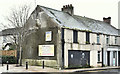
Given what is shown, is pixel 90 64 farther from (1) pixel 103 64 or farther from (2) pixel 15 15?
(2) pixel 15 15

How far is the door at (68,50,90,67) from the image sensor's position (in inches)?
1153

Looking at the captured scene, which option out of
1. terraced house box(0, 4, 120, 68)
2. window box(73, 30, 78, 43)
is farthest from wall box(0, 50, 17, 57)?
window box(73, 30, 78, 43)

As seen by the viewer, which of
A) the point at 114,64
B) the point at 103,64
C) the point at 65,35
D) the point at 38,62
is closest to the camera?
the point at 65,35

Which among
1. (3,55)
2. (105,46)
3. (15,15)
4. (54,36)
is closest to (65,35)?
(54,36)

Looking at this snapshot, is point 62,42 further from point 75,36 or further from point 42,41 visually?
point 42,41

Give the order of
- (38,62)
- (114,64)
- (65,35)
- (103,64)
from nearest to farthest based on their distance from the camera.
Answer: (65,35), (38,62), (103,64), (114,64)

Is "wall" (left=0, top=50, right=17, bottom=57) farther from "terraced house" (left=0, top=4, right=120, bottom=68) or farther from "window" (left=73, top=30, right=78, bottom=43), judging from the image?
"window" (left=73, top=30, right=78, bottom=43)

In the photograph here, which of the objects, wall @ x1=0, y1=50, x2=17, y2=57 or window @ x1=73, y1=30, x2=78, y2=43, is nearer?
window @ x1=73, y1=30, x2=78, y2=43

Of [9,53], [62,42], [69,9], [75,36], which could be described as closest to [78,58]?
[75,36]

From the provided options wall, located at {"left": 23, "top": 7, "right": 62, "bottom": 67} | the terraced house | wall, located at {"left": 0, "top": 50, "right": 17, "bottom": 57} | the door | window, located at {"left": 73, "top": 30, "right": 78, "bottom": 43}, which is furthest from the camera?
wall, located at {"left": 0, "top": 50, "right": 17, "bottom": 57}

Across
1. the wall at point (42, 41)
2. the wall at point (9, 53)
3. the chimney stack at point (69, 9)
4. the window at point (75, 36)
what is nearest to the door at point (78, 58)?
the window at point (75, 36)

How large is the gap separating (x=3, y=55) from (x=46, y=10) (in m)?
11.3

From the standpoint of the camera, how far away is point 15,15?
31312 millimetres

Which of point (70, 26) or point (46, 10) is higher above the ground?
point (46, 10)
